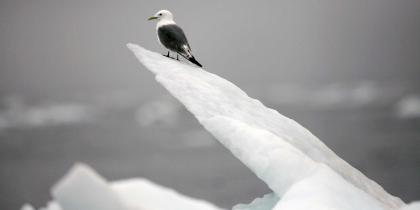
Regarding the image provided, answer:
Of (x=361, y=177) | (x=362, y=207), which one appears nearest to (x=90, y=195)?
(x=362, y=207)

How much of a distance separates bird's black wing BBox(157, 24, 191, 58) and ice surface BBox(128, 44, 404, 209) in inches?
8.3

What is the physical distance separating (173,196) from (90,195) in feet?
3.45

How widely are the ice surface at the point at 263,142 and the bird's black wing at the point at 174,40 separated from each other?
0.21 metres

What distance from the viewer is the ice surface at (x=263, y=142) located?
5.61m

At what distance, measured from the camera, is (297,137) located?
643cm

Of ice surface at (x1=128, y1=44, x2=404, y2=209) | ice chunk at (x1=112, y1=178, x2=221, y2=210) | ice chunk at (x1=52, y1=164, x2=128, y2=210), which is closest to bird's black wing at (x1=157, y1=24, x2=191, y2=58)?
ice surface at (x1=128, y1=44, x2=404, y2=209)

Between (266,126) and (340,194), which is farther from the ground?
(266,126)

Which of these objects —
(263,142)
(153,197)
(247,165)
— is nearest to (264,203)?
(247,165)

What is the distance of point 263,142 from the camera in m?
5.62

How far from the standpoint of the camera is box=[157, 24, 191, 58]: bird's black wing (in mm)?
6711

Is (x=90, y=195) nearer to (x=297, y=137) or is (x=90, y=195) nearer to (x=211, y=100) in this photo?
(x=211, y=100)

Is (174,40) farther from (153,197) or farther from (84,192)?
(84,192)

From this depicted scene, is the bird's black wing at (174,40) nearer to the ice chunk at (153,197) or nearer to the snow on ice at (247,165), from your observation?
the snow on ice at (247,165)

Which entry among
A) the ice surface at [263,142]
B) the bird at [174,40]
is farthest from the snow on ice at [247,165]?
the bird at [174,40]
